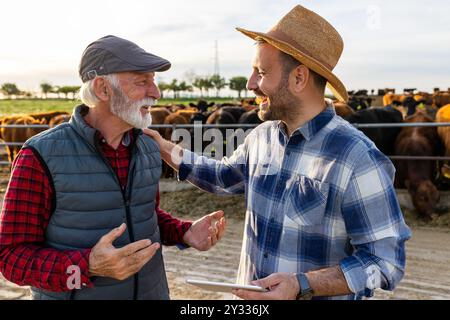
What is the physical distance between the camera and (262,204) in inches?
80.7

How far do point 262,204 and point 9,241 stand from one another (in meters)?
1.05

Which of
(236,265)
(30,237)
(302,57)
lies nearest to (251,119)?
(236,265)

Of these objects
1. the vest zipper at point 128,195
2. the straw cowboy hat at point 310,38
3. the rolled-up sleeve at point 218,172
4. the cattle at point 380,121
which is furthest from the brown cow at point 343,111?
the vest zipper at point 128,195

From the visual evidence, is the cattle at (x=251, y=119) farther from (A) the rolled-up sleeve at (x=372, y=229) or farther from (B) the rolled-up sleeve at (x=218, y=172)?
(A) the rolled-up sleeve at (x=372, y=229)

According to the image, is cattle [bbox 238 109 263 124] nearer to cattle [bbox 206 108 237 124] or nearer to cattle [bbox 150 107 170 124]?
cattle [bbox 206 108 237 124]

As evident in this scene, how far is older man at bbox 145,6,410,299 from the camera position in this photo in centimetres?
174

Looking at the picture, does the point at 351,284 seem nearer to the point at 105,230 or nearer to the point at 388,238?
the point at 388,238

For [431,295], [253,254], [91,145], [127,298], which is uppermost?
[91,145]

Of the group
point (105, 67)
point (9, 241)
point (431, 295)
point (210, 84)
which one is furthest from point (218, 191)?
point (210, 84)

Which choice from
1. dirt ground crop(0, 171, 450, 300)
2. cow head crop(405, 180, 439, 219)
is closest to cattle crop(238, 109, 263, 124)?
dirt ground crop(0, 171, 450, 300)

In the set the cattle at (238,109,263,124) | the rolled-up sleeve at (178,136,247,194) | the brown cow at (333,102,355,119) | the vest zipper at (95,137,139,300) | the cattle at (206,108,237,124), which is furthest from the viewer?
the cattle at (206,108,237,124)

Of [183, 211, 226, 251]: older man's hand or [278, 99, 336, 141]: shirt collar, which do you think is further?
[183, 211, 226, 251]: older man's hand

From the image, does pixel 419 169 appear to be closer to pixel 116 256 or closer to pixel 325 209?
pixel 325 209

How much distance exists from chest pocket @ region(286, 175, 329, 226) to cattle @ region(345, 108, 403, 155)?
8.18 m
